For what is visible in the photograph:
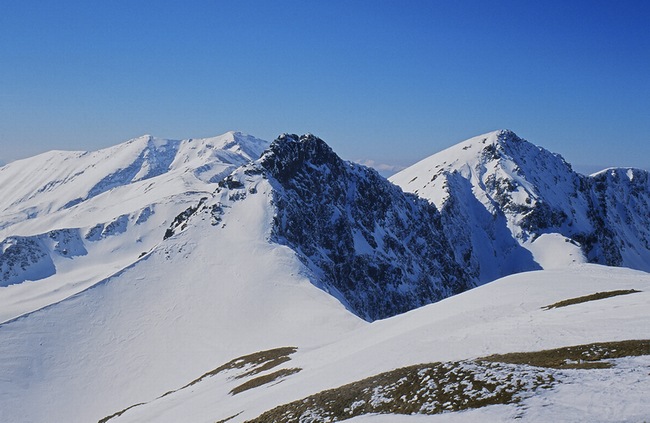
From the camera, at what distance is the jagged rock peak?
4481 inches

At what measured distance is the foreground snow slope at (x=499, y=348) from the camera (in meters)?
15.4

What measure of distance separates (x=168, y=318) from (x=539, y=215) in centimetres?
15952

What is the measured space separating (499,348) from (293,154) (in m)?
98.3

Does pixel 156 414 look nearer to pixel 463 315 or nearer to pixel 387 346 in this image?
pixel 387 346

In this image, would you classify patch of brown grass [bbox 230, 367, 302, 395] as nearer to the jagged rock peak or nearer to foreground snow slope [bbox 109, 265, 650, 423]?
foreground snow slope [bbox 109, 265, 650, 423]

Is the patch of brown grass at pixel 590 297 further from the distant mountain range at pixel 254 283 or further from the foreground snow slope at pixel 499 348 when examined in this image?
the distant mountain range at pixel 254 283

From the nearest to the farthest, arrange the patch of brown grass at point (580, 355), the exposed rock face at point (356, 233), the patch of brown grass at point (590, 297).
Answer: the patch of brown grass at point (580, 355) → the patch of brown grass at point (590, 297) → the exposed rock face at point (356, 233)

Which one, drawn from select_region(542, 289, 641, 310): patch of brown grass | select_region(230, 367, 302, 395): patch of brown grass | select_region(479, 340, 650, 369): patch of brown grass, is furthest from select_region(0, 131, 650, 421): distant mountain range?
select_region(542, 289, 641, 310): patch of brown grass

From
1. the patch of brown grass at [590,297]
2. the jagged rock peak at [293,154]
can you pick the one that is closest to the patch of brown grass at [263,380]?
the patch of brown grass at [590,297]

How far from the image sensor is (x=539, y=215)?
183125mm

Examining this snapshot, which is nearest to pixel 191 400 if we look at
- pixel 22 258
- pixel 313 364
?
pixel 313 364

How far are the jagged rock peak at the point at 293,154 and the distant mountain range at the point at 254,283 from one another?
1.18 feet

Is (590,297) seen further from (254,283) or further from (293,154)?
(293,154)

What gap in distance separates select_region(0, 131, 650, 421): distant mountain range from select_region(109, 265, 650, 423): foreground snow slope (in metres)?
0.32
